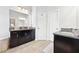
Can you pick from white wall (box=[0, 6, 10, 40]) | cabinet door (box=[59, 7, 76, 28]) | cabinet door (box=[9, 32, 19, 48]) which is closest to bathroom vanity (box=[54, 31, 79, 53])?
white wall (box=[0, 6, 10, 40])

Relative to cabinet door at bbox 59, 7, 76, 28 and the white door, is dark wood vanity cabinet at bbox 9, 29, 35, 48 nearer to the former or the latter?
the white door

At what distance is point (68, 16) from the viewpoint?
295 inches

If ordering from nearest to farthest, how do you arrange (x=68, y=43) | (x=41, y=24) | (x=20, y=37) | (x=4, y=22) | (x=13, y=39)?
(x=68, y=43) < (x=4, y=22) < (x=13, y=39) < (x=20, y=37) < (x=41, y=24)

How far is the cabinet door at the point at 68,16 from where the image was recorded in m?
7.25

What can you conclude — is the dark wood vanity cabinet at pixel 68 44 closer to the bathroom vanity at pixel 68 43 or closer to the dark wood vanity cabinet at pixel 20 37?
the bathroom vanity at pixel 68 43

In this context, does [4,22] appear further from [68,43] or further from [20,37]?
[68,43]

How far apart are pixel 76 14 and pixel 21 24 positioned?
11.2 ft

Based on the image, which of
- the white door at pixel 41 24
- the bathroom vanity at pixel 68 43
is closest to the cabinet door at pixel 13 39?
the bathroom vanity at pixel 68 43

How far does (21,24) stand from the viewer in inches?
266

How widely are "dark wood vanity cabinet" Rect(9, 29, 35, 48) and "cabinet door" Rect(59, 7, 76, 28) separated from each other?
6.72 feet

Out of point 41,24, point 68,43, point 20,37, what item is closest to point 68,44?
point 68,43

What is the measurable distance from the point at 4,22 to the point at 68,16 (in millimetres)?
4291

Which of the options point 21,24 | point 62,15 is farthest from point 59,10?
point 21,24
